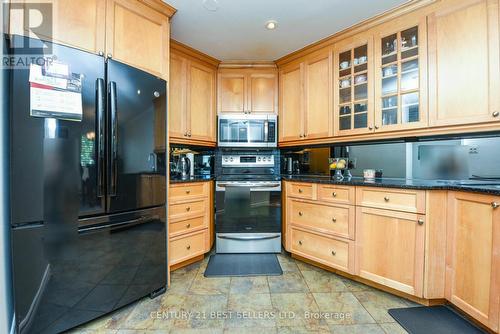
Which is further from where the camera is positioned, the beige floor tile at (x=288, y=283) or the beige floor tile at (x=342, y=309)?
the beige floor tile at (x=288, y=283)

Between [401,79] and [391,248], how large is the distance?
138 cm

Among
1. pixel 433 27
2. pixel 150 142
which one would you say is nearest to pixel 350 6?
pixel 433 27

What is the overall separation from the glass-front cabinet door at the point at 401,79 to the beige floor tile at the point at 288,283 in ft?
4.98

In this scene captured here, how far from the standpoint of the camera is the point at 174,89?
217 centimetres

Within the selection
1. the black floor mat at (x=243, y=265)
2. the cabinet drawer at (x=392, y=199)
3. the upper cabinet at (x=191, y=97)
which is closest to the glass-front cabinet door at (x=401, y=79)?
the cabinet drawer at (x=392, y=199)

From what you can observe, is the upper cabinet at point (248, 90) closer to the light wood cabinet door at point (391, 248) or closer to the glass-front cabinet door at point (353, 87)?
the glass-front cabinet door at point (353, 87)

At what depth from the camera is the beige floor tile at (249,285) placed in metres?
1.65

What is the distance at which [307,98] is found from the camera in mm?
2279

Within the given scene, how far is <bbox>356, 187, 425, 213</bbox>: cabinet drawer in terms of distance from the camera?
4.67 ft

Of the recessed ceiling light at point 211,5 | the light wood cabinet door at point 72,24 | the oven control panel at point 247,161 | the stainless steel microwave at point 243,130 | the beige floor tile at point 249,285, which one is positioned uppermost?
the recessed ceiling light at point 211,5

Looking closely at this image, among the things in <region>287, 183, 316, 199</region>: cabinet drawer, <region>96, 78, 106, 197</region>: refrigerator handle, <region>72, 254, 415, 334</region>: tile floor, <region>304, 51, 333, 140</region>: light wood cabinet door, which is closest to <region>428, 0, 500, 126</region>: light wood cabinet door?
<region>304, 51, 333, 140</region>: light wood cabinet door

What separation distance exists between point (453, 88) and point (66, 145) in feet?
8.49

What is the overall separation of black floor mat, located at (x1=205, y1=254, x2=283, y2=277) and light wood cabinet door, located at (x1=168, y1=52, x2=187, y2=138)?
1.39 m

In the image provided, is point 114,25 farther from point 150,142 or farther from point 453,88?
point 453,88
